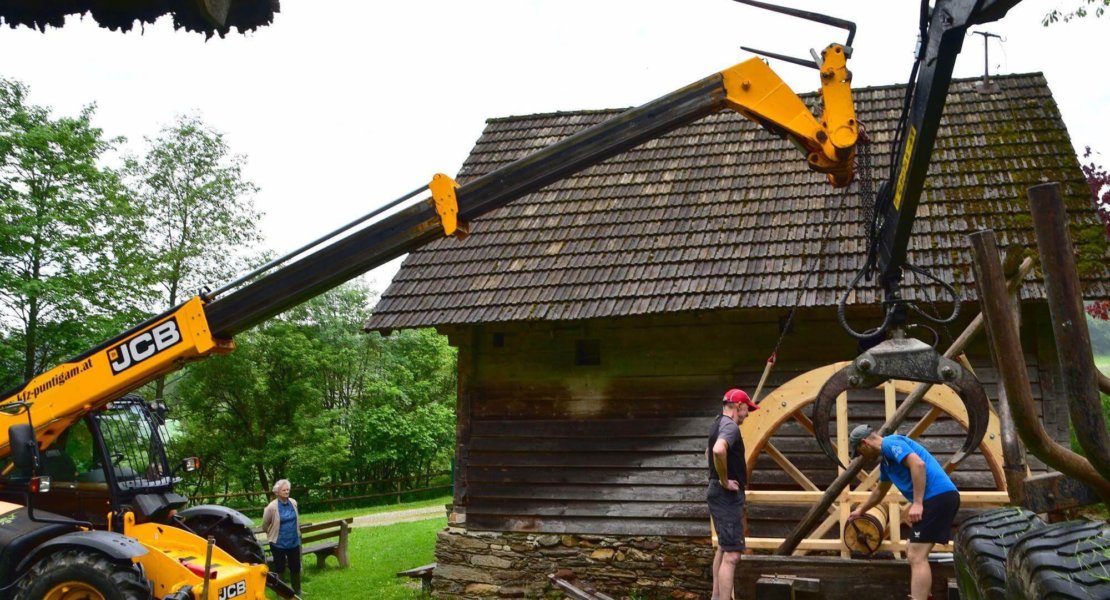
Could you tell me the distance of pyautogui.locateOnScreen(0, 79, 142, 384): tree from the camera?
17.0 metres

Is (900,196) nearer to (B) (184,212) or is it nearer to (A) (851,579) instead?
(A) (851,579)

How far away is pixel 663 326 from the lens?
9.41m

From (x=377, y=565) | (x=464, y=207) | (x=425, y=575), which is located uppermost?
(x=464, y=207)

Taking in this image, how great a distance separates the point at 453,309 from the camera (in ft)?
31.8

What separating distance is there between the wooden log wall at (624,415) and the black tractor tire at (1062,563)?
252 inches

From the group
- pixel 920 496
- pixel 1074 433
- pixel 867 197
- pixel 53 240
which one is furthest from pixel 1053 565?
pixel 53 240

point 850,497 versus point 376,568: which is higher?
point 850,497

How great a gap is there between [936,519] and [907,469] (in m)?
0.40

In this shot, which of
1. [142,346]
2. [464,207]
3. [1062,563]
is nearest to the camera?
[1062,563]

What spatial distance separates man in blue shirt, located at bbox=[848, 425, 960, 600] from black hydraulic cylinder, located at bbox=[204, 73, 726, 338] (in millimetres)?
2582

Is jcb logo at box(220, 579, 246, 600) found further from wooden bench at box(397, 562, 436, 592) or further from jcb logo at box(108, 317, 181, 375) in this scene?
wooden bench at box(397, 562, 436, 592)

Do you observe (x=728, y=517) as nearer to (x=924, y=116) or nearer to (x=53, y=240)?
(x=924, y=116)

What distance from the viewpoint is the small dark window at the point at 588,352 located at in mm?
9586

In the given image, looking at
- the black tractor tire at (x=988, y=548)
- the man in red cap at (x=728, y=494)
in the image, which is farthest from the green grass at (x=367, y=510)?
the black tractor tire at (x=988, y=548)
